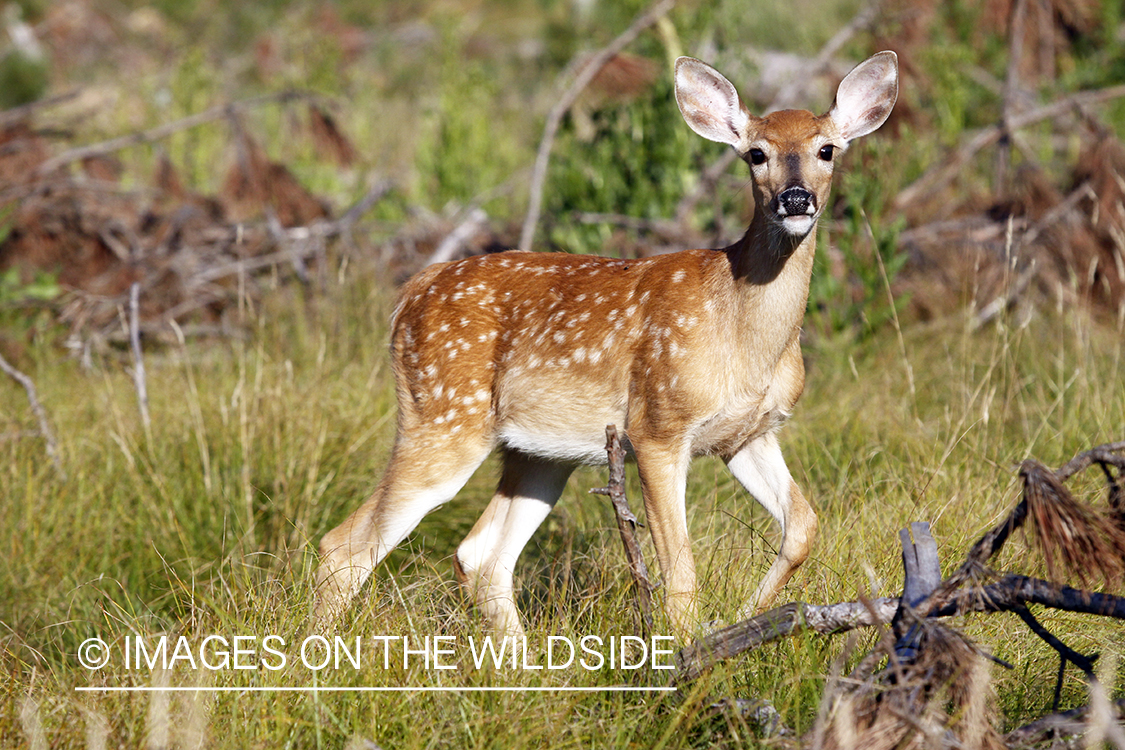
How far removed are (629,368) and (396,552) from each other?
53.7 inches

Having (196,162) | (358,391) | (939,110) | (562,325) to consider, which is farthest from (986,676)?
(196,162)

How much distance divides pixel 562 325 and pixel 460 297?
0.46m

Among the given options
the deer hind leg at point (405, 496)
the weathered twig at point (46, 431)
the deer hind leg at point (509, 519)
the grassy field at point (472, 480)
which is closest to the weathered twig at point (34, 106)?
the grassy field at point (472, 480)

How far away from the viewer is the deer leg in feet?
12.3

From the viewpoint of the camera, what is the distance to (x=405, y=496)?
4422 mm

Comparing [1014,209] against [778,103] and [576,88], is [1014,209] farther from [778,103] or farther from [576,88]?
[576,88]

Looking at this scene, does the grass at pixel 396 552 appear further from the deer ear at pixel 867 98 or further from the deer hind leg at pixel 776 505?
the deer ear at pixel 867 98

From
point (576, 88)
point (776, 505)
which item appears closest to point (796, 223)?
point (776, 505)

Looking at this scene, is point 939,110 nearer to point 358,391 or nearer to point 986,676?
point 358,391

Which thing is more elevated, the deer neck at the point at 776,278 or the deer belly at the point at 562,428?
the deer neck at the point at 776,278

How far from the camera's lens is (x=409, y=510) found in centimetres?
441

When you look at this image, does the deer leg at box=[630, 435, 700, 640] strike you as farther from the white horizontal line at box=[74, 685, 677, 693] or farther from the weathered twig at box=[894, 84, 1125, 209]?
the weathered twig at box=[894, 84, 1125, 209]

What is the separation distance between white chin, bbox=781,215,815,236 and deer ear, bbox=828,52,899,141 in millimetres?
729

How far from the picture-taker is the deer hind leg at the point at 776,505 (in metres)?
3.79
